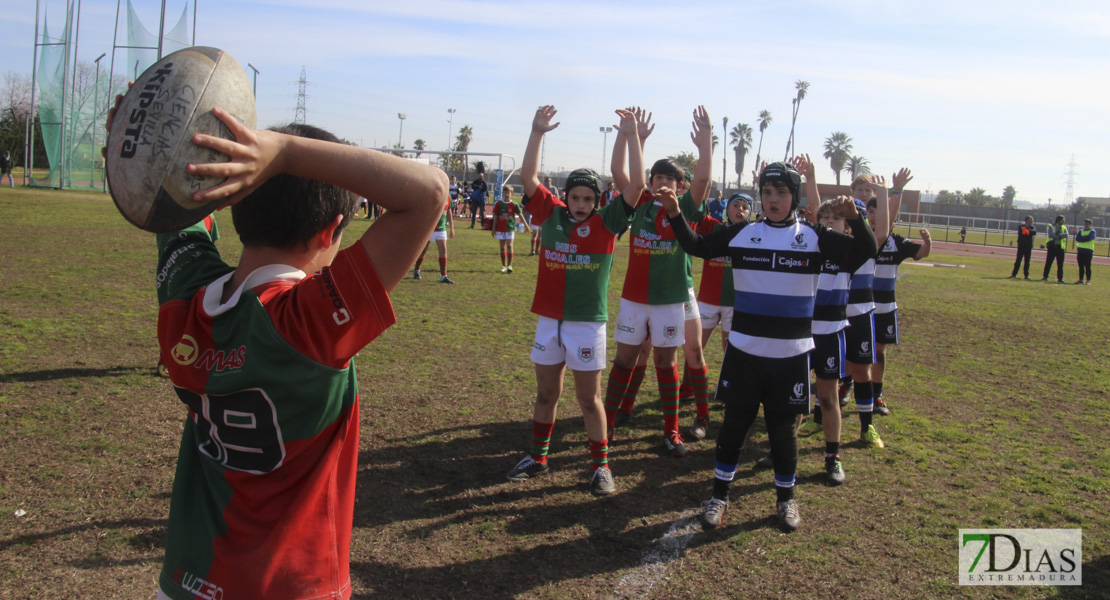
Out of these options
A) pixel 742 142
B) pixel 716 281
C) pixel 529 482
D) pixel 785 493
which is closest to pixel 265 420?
pixel 529 482

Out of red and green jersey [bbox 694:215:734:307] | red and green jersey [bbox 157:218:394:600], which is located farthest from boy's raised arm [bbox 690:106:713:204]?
red and green jersey [bbox 157:218:394:600]

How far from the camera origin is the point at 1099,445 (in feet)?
22.6

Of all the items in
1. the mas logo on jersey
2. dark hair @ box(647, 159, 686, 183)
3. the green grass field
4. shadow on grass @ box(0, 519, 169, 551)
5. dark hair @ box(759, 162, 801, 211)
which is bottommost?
shadow on grass @ box(0, 519, 169, 551)

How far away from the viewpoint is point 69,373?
717 cm

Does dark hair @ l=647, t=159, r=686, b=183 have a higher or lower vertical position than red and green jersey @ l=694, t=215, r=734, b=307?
higher

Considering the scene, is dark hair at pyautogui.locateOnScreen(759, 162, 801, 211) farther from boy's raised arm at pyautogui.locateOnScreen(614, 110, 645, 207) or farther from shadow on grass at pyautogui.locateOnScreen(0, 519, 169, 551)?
shadow on grass at pyautogui.locateOnScreen(0, 519, 169, 551)

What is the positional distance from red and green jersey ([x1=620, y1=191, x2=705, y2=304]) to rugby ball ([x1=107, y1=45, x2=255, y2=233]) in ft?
16.9

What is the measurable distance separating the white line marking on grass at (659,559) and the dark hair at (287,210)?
306cm

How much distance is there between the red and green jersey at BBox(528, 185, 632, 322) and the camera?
5395 millimetres

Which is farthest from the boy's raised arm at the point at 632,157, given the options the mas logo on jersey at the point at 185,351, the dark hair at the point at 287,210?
the mas logo on jersey at the point at 185,351

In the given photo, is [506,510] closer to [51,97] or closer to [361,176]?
[361,176]

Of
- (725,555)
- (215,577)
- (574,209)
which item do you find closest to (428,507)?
(725,555)

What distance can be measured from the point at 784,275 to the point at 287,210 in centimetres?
375

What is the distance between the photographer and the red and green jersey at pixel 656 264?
20.9 feet
